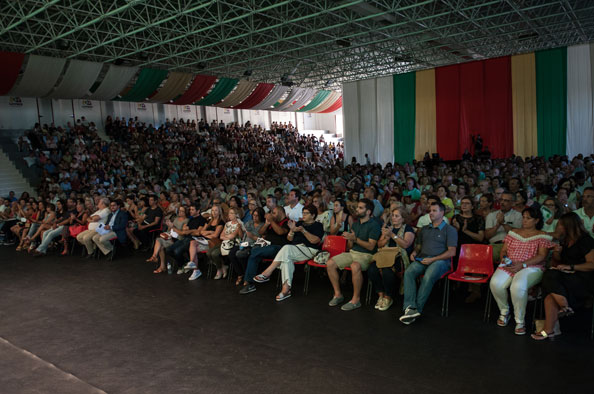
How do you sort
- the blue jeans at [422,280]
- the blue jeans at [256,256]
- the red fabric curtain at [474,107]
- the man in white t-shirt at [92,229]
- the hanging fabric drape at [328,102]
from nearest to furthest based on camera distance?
the blue jeans at [422,280]
the blue jeans at [256,256]
the man in white t-shirt at [92,229]
the red fabric curtain at [474,107]
the hanging fabric drape at [328,102]

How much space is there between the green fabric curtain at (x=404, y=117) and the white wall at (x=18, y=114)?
50.0 feet

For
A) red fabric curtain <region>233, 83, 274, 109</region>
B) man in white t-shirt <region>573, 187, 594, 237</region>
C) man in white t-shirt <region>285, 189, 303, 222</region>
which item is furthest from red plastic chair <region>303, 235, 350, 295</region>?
red fabric curtain <region>233, 83, 274, 109</region>

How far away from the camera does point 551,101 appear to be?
46.8 feet

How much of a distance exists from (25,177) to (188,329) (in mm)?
13204

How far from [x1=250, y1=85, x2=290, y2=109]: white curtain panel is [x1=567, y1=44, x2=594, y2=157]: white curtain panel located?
1228 centimetres

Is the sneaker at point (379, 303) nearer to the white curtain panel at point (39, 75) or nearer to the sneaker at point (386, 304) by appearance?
the sneaker at point (386, 304)

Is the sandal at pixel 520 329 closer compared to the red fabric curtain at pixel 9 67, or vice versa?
the sandal at pixel 520 329

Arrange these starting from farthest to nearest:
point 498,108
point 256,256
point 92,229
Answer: point 498,108 < point 92,229 < point 256,256

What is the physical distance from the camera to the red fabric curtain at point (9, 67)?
1295 centimetres

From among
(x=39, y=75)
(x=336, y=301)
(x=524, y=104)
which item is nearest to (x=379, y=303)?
(x=336, y=301)

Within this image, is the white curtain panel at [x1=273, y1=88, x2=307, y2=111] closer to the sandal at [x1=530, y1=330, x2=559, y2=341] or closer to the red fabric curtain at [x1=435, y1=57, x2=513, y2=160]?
the red fabric curtain at [x1=435, y1=57, x2=513, y2=160]

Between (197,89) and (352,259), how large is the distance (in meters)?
15.2

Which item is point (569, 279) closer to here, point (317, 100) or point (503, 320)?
point (503, 320)

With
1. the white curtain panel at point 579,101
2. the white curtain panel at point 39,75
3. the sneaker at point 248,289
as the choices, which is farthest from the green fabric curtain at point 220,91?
the sneaker at point 248,289
